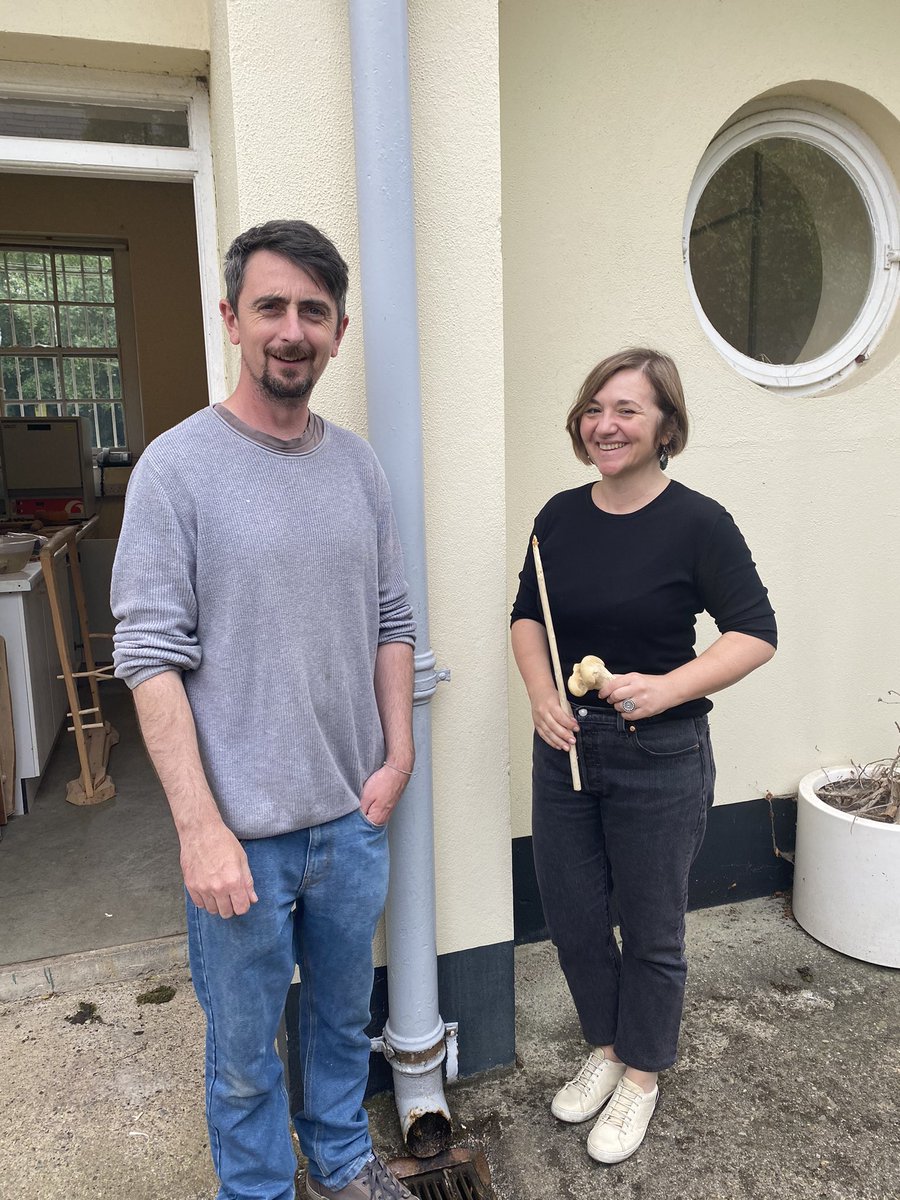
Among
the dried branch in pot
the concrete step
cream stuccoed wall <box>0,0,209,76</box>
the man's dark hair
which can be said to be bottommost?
Result: the concrete step

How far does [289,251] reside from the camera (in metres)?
1.45

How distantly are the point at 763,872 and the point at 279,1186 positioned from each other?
208 centimetres

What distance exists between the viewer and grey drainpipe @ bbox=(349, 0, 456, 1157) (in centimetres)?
177

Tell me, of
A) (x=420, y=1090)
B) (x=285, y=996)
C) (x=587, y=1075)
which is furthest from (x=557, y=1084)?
(x=285, y=996)

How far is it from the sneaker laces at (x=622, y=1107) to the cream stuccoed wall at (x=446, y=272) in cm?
46

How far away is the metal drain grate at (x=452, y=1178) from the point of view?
1915 mm

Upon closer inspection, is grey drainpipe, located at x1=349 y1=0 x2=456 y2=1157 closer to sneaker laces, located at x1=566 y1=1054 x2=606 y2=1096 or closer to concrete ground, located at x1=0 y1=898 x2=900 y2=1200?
concrete ground, located at x1=0 y1=898 x2=900 y2=1200

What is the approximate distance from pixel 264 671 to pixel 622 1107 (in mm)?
1439

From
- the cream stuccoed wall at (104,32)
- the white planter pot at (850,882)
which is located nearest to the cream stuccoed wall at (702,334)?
the white planter pot at (850,882)

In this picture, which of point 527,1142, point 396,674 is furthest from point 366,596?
point 527,1142

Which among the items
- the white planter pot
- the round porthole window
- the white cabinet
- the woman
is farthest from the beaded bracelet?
the white cabinet

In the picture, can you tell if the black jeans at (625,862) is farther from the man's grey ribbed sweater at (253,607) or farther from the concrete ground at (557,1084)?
the man's grey ribbed sweater at (253,607)

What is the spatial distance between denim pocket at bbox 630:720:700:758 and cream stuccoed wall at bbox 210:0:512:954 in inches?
17.9

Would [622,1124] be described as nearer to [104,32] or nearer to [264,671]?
[264,671]
